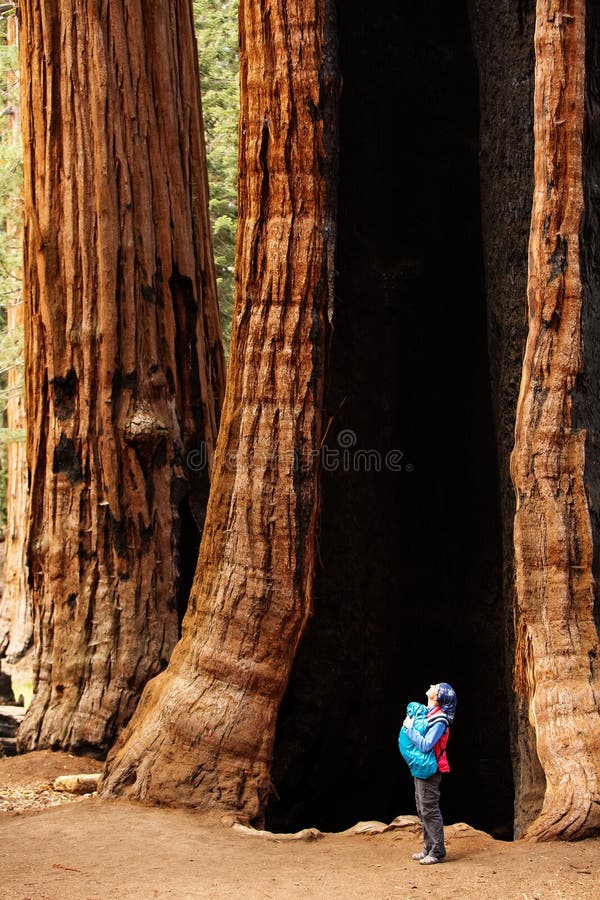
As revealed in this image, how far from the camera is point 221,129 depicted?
1745cm

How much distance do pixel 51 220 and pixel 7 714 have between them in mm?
4628

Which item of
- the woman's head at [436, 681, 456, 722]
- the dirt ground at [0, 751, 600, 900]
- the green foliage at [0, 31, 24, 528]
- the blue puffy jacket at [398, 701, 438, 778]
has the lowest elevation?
the dirt ground at [0, 751, 600, 900]

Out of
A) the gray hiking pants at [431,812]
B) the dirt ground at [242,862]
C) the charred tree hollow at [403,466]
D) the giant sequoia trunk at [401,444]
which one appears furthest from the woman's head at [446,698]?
the charred tree hollow at [403,466]

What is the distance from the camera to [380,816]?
23.7 feet

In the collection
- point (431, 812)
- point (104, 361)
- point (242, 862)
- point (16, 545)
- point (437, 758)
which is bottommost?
point (242, 862)

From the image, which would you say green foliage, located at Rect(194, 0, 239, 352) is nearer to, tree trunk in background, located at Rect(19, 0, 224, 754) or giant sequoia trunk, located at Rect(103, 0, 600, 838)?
tree trunk in background, located at Rect(19, 0, 224, 754)

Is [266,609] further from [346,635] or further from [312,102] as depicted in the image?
[312,102]

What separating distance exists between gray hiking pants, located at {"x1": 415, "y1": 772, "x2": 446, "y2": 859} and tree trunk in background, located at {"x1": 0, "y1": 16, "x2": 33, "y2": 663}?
507 inches

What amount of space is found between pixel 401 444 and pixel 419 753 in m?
3.47

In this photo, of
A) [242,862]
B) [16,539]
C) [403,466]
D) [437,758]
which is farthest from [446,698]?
[16,539]

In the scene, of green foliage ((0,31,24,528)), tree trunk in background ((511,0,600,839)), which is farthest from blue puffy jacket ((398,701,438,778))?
green foliage ((0,31,24,528))

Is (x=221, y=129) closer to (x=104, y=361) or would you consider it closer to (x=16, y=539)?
(x=16, y=539)

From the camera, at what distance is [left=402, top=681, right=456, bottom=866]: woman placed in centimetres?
445

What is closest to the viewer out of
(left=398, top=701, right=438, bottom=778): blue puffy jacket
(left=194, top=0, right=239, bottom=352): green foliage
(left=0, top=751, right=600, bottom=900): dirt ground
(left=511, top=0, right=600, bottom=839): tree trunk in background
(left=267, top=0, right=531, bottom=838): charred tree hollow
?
(left=0, top=751, right=600, bottom=900): dirt ground
